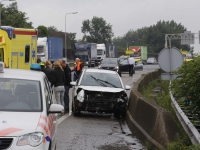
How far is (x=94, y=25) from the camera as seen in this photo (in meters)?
173

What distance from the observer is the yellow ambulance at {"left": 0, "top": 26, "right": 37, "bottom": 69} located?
66.8 ft

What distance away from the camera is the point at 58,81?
17016mm

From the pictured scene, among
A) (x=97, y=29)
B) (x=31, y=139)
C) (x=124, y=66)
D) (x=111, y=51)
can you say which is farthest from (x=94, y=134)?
(x=97, y=29)

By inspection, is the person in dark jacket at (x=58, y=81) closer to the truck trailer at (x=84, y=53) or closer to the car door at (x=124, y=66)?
the car door at (x=124, y=66)

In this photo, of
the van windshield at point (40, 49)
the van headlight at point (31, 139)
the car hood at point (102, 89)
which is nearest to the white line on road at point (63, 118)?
the car hood at point (102, 89)

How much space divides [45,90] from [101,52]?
7642 centimetres

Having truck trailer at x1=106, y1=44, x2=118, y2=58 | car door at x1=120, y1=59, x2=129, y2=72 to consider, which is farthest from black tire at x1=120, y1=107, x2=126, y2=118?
truck trailer at x1=106, y1=44, x2=118, y2=58

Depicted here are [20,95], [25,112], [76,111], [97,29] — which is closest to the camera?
[25,112]

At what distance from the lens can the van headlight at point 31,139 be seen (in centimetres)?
720

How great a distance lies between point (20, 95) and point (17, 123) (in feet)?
4.23

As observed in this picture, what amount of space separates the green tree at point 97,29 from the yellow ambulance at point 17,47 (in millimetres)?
146715

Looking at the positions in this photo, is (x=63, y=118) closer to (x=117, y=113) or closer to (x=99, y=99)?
(x=99, y=99)

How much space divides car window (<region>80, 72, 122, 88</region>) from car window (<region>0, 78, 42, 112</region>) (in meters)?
8.82

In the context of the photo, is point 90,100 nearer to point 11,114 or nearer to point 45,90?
point 45,90
